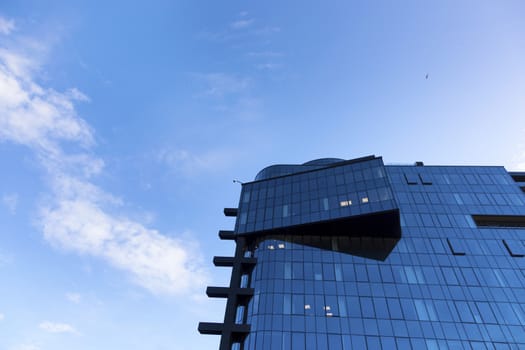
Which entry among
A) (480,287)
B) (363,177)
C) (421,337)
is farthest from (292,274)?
(480,287)

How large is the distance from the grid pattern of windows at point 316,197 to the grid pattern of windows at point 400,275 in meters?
0.22

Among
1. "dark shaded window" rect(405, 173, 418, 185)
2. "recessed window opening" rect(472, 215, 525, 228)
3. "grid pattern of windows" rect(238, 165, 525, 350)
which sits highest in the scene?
"dark shaded window" rect(405, 173, 418, 185)

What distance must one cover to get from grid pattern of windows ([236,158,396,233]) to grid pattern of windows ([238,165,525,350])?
0.72 feet

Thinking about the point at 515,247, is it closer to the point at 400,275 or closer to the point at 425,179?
the point at 425,179

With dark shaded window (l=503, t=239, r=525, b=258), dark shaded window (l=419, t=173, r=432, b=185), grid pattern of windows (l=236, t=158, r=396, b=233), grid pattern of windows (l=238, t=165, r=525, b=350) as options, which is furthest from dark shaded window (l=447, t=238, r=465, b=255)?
dark shaded window (l=419, t=173, r=432, b=185)

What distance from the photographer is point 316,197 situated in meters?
46.8

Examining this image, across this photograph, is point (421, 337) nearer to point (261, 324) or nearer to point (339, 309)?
point (339, 309)

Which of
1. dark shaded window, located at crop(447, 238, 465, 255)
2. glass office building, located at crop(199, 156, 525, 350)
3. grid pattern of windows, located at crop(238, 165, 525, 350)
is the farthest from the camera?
dark shaded window, located at crop(447, 238, 465, 255)

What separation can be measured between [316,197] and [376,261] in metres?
12.3

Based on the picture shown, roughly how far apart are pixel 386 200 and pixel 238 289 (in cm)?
2324

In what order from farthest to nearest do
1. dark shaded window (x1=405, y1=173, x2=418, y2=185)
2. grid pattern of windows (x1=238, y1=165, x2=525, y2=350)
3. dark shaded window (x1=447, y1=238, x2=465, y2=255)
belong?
dark shaded window (x1=405, y1=173, x2=418, y2=185) < dark shaded window (x1=447, y1=238, x2=465, y2=255) < grid pattern of windows (x1=238, y1=165, x2=525, y2=350)

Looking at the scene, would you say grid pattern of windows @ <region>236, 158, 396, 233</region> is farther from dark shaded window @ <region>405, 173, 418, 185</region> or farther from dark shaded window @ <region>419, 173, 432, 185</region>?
dark shaded window @ <region>419, 173, 432, 185</region>

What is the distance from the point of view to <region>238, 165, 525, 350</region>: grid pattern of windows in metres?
33.1

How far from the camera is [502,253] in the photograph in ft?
138
